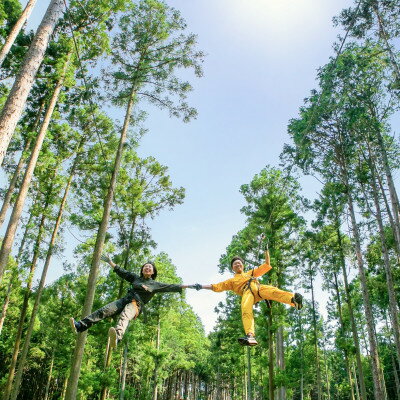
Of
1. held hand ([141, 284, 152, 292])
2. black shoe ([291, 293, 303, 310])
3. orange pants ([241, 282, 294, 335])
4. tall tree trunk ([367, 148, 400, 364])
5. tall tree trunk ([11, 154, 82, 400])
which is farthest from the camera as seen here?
tall tree trunk ([11, 154, 82, 400])

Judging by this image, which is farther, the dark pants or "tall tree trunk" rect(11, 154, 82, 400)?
"tall tree trunk" rect(11, 154, 82, 400)

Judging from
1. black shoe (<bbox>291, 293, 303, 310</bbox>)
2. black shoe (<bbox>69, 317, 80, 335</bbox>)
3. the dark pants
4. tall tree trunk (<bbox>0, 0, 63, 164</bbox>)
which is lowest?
black shoe (<bbox>69, 317, 80, 335</bbox>)

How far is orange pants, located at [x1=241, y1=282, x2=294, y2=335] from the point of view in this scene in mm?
5473

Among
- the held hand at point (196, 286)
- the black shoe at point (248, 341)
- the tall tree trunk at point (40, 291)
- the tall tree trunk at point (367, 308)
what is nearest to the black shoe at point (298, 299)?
the black shoe at point (248, 341)

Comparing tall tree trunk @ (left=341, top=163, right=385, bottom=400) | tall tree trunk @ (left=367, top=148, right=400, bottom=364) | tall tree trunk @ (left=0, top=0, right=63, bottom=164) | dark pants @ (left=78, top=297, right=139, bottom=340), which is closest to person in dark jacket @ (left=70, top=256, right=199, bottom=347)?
dark pants @ (left=78, top=297, right=139, bottom=340)

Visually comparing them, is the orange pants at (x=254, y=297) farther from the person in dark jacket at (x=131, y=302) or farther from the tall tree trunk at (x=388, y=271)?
the tall tree trunk at (x=388, y=271)

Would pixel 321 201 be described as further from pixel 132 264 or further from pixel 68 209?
pixel 68 209

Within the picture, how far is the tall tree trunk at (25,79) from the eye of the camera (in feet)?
17.0

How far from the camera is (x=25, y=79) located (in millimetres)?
5801

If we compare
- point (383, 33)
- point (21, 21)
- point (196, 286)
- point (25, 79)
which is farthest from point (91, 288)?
point (383, 33)

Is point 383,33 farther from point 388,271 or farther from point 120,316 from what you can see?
point 120,316

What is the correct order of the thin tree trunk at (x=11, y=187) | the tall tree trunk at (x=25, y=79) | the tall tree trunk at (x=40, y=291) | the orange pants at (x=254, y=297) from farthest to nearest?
1. the tall tree trunk at (x=40, y=291)
2. the thin tree trunk at (x=11, y=187)
3. the orange pants at (x=254, y=297)
4. the tall tree trunk at (x=25, y=79)

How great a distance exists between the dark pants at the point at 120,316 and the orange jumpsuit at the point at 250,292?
149 centimetres

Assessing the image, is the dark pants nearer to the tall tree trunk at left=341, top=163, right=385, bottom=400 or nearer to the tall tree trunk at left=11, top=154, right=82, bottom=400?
the tall tree trunk at left=11, top=154, right=82, bottom=400
